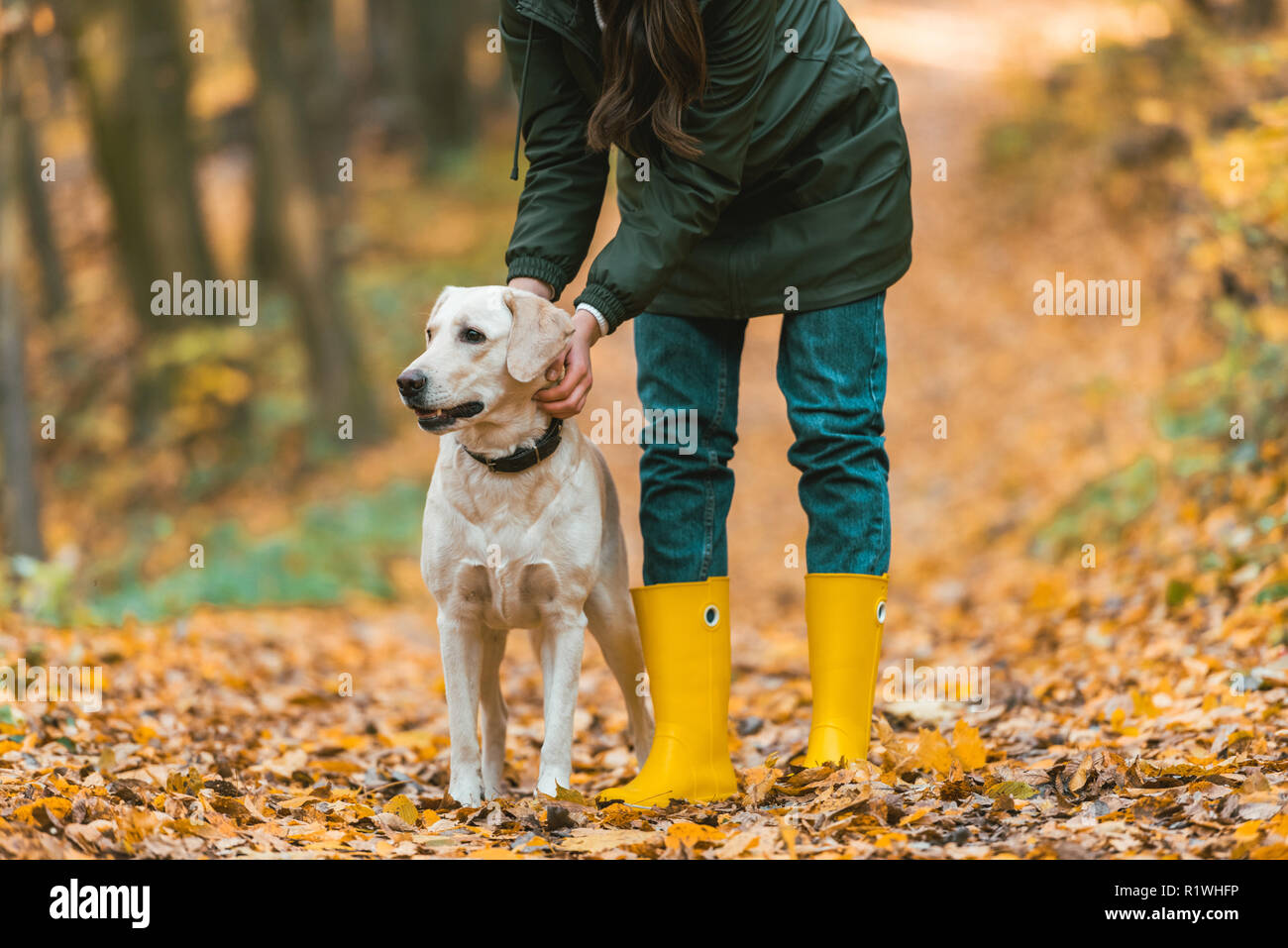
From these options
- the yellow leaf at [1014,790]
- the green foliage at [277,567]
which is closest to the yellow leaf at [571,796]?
the yellow leaf at [1014,790]

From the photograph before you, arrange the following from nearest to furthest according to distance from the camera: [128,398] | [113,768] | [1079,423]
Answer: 1. [113,768]
2. [1079,423]
3. [128,398]

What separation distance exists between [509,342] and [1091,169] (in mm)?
11335

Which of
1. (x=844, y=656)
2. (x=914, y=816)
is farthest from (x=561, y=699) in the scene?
(x=914, y=816)

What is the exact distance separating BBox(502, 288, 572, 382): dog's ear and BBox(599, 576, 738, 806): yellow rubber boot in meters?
0.75

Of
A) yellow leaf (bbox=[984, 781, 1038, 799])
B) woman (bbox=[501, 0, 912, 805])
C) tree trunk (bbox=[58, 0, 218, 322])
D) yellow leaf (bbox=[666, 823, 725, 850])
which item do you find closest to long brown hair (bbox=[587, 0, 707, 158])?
woman (bbox=[501, 0, 912, 805])

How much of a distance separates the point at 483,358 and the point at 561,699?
1009 mm

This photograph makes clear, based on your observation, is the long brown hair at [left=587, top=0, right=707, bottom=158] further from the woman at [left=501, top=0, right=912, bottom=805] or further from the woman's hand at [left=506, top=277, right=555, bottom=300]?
the woman's hand at [left=506, top=277, right=555, bottom=300]

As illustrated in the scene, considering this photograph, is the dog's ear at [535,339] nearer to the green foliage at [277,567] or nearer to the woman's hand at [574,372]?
the woman's hand at [574,372]

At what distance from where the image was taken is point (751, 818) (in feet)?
10.1

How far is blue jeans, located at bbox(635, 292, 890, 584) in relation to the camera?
11.5 ft

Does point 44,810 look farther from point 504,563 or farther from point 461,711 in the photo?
point 504,563
